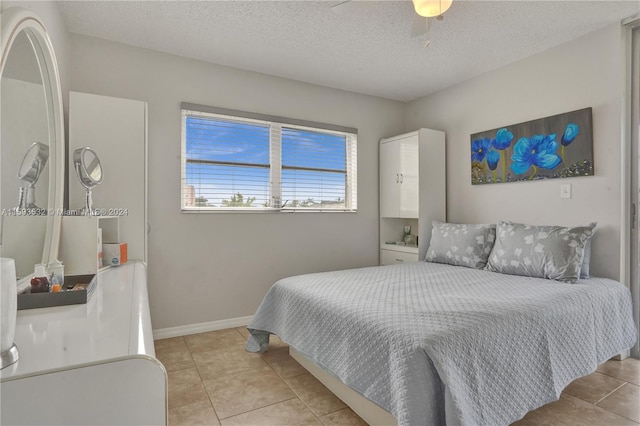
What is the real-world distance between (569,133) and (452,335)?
2.31 meters

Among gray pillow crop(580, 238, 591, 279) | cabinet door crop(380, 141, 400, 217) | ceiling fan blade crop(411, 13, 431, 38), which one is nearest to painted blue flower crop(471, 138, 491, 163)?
cabinet door crop(380, 141, 400, 217)

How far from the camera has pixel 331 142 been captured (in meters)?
3.96

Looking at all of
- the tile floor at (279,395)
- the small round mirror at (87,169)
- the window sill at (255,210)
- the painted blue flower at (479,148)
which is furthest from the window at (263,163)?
the tile floor at (279,395)

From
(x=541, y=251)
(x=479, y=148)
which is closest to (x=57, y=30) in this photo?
(x=479, y=148)

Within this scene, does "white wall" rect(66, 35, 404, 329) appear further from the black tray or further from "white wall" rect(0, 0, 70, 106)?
the black tray

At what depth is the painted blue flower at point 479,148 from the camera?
3.48 metres

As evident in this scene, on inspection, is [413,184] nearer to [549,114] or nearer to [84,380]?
[549,114]

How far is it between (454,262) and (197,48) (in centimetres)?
294

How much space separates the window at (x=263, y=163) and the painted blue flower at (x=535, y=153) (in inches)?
65.1

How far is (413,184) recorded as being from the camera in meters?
3.81

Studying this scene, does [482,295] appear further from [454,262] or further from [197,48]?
[197,48]

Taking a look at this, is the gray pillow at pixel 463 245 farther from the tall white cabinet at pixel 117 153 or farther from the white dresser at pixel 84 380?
the white dresser at pixel 84 380

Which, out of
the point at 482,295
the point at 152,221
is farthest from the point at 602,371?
the point at 152,221

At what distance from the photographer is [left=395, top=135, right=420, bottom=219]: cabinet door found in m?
3.78
